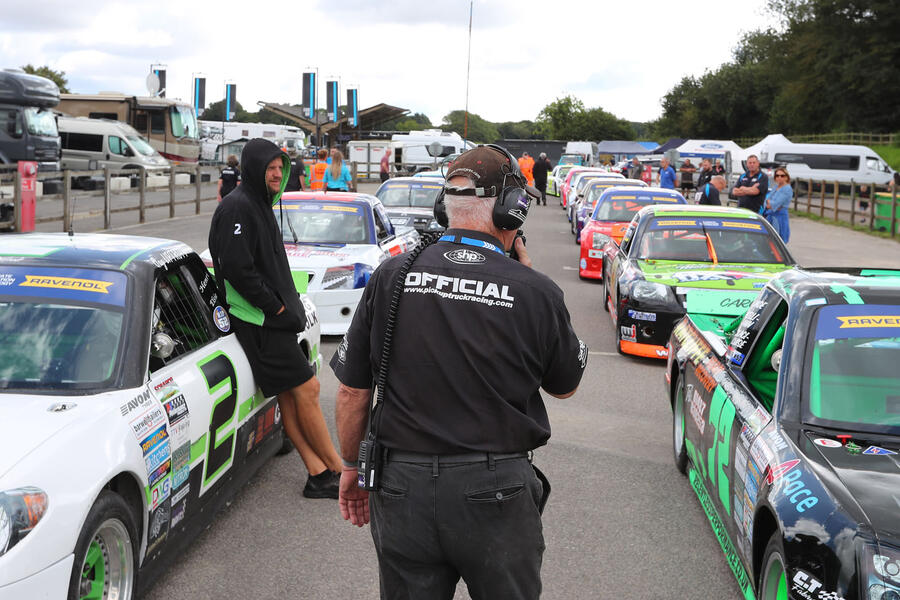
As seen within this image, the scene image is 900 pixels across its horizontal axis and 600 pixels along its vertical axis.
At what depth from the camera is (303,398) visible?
5406 mm

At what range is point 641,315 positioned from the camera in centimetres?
926

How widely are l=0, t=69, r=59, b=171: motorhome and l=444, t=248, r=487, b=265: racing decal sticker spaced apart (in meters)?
25.4

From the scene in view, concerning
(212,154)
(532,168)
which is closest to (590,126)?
(212,154)

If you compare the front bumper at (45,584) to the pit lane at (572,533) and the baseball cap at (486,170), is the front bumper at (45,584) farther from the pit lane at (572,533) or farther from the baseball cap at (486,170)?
the baseball cap at (486,170)

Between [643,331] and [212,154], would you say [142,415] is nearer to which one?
[643,331]

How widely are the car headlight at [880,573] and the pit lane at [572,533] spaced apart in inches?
61.9

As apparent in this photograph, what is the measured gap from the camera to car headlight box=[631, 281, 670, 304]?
913 cm

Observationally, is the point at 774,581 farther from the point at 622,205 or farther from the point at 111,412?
the point at 622,205

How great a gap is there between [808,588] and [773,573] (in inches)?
17.1

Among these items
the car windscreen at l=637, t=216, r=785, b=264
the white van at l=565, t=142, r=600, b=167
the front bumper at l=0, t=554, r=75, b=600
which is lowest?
the front bumper at l=0, t=554, r=75, b=600

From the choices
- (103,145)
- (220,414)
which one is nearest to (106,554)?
(220,414)

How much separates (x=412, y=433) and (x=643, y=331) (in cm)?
692

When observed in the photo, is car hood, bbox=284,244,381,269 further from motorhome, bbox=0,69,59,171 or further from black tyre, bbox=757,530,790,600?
motorhome, bbox=0,69,59,171

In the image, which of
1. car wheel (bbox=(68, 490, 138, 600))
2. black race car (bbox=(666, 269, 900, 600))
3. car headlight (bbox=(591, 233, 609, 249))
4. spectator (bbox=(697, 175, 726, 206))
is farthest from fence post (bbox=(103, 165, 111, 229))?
car wheel (bbox=(68, 490, 138, 600))
